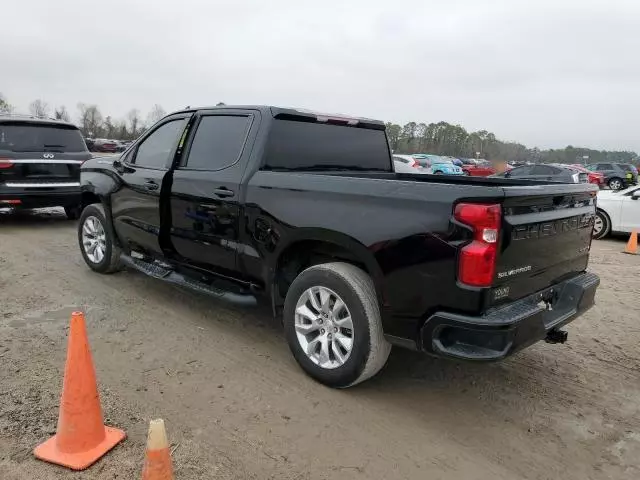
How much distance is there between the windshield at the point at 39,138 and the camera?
28.1ft

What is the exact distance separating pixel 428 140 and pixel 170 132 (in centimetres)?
7168

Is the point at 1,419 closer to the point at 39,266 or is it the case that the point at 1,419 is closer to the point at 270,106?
the point at 270,106

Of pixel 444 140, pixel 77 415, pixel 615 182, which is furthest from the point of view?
pixel 444 140

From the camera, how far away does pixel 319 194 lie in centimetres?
346

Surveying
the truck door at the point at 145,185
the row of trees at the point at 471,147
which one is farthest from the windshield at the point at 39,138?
the row of trees at the point at 471,147

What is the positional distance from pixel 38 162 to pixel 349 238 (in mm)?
7420

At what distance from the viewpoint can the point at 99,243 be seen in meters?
5.98

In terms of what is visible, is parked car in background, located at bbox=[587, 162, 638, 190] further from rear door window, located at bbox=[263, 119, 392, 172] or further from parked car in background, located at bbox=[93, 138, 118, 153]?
parked car in background, located at bbox=[93, 138, 118, 153]

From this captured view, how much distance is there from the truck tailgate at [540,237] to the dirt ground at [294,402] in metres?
0.84

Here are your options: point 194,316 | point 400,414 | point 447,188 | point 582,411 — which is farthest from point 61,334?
point 582,411

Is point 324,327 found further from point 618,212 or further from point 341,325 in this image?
point 618,212

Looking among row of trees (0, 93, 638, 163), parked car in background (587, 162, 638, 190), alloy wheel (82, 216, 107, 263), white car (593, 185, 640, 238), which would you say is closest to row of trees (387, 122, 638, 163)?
row of trees (0, 93, 638, 163)

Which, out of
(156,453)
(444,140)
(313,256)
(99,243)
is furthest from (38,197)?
(444,140)

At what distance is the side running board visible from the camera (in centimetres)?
408
